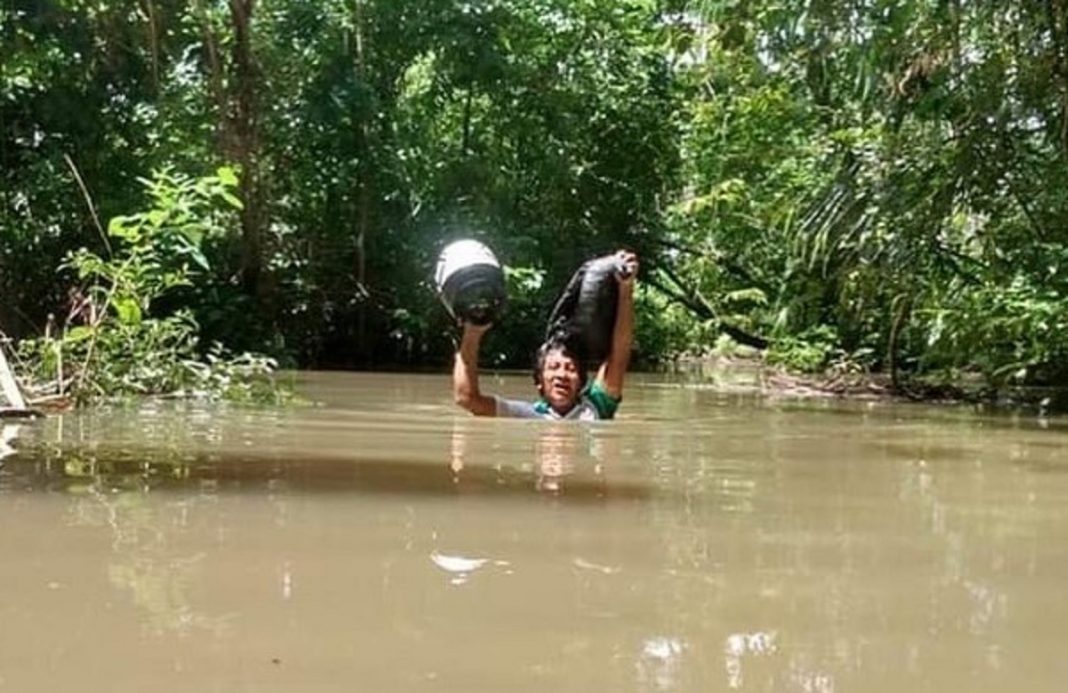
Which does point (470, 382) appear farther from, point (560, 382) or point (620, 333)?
point (620, 333)

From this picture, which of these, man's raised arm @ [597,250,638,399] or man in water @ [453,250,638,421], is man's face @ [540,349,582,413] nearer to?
man in water @ [453,250,638,421]

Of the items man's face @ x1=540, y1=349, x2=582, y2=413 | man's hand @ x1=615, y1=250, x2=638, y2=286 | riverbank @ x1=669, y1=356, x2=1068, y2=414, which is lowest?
riverbank @ x1=669, y1=356, x2=1068, y2=414

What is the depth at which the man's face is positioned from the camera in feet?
22.3

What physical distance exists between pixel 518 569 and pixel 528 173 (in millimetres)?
15864

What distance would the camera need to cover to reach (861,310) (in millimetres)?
14000

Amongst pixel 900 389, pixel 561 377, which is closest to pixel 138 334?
pixel 561 377

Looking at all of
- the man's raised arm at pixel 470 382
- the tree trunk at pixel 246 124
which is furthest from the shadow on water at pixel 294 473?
the tree trunk at pixel 246 124

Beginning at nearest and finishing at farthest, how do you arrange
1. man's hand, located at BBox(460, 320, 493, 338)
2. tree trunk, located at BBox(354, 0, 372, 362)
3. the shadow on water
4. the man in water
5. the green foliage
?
1. the shadow on water
2. man's hand, located at BBox(460, 320, 493, 338)
3. the man in water
4. the green foliage
5. tree trunk, located at BBox(354, 0, 372, 362)

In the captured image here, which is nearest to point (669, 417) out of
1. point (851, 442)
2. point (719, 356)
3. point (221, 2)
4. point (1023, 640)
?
point (851, 442)

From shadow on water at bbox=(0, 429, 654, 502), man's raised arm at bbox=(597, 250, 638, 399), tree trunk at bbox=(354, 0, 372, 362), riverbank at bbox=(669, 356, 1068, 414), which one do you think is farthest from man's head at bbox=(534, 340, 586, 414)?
tree trunk at bbox=(354, 0, 372, 362)

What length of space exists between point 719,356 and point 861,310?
1008 cm

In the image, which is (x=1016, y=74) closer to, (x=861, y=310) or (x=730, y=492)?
(x=861, y=310)

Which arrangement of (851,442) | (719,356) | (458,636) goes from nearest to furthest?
1. (458,636)
2. (851,442)
3. (719,356)

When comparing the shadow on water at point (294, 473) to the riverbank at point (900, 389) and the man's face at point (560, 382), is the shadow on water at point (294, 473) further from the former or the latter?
the riverbank at point (900, 389)
